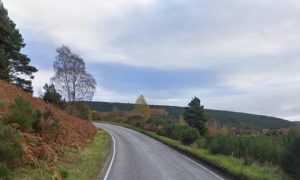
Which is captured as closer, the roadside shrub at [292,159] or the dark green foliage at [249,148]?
the roadside shrub at [292,159]

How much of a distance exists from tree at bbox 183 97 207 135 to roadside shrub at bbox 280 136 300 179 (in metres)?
57.6

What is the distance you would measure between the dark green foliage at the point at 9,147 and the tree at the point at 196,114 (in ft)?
205

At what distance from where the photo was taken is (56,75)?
213 ft

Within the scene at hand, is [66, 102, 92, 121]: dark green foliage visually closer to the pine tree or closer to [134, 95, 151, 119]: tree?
the pine tree

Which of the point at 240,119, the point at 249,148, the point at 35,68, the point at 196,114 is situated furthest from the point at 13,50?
the point at 240,119

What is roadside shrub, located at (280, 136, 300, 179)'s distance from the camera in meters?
17.5

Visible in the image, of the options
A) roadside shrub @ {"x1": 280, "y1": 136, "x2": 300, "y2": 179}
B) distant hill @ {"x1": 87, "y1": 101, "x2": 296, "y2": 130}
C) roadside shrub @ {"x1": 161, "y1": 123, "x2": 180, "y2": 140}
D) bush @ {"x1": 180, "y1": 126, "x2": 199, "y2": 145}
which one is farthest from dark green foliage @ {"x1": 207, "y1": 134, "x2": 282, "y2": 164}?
distant hill @ {"x1": 87, "y1": 101, "x2": 296, "y2": 130}

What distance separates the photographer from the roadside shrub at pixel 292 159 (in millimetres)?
17469

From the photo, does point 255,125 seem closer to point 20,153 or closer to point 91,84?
point 91,84

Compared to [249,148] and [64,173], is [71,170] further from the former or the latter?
[249,148]

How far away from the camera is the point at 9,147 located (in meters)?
13.8

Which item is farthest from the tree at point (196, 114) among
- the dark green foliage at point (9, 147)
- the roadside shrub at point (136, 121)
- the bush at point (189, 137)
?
the dark green foliage at point (9, 147)

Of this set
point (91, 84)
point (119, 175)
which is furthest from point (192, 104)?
point (119, 175)

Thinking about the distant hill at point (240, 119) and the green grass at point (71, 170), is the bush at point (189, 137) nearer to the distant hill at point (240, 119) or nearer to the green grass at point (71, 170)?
the green grass at point (71, 170)
